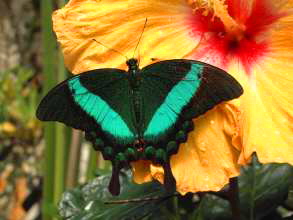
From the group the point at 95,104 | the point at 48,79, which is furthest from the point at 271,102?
the point at 48,79

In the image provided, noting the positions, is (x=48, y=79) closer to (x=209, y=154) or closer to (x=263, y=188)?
(x=263, y=188)

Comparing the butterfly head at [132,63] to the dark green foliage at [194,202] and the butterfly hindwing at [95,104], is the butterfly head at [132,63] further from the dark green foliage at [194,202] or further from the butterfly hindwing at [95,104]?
the dark green foliage at [194,202]

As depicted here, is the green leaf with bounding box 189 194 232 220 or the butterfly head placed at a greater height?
the butterfly head

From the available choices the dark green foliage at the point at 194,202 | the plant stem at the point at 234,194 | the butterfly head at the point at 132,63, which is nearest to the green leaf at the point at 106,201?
the dark green foliage at the point at 194,202

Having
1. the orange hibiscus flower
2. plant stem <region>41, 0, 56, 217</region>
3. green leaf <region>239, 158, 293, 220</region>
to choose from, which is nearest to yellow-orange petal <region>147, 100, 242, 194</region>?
the orange hibiscus flower

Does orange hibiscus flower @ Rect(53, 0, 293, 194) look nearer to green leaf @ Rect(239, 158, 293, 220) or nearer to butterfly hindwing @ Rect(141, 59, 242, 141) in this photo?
butterfly hindwing @ Rect(141, 59, 242, 141)

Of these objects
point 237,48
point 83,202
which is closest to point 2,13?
point 83,202
